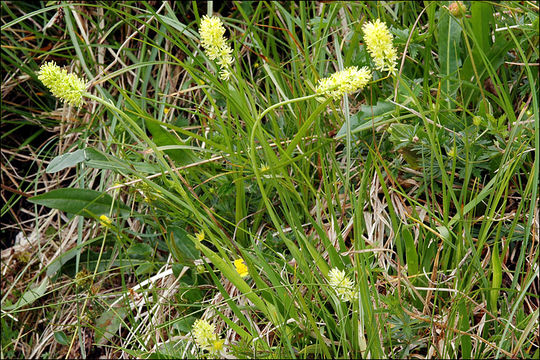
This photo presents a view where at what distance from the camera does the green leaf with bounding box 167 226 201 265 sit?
1.62 metres

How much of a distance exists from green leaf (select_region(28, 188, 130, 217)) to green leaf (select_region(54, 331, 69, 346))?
0.36m

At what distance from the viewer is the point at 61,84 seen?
111cm

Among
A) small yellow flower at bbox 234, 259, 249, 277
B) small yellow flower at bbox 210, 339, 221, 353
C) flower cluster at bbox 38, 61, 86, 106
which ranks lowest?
small yellow flower at bbox 210, 339, 221, 353

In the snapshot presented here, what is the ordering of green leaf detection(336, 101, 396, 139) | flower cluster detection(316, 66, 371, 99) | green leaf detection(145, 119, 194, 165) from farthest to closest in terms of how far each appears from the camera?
1. green leaf detection(145, 119, 194, 165)
2. green leaf detection(336, 101, 396, 139)
3. flower cluster detection(316, 66, 371, 99)

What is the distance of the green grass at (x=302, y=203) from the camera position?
1262 millimetres

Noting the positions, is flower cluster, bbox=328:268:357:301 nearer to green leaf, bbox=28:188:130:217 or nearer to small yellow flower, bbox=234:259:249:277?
small yellow flower, bbox=234:259:249:277

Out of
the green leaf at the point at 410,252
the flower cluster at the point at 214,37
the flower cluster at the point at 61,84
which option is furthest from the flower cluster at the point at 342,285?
the flower cluster at the point at 61,84

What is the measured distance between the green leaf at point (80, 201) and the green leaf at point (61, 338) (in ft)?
1.17

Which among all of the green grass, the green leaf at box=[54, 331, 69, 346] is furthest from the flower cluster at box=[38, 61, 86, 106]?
the green leaf at box=[54, 331, 69, 346]

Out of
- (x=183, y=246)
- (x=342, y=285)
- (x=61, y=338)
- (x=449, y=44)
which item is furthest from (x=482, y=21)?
(x=61, y=338)

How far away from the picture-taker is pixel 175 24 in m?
1.73

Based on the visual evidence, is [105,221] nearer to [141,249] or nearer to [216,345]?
[141,249]

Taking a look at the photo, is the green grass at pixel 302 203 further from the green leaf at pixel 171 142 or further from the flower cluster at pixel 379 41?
the flower cluster at pixel 379 41

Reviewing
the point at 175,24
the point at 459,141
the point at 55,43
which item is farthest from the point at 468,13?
the point at 55,43
